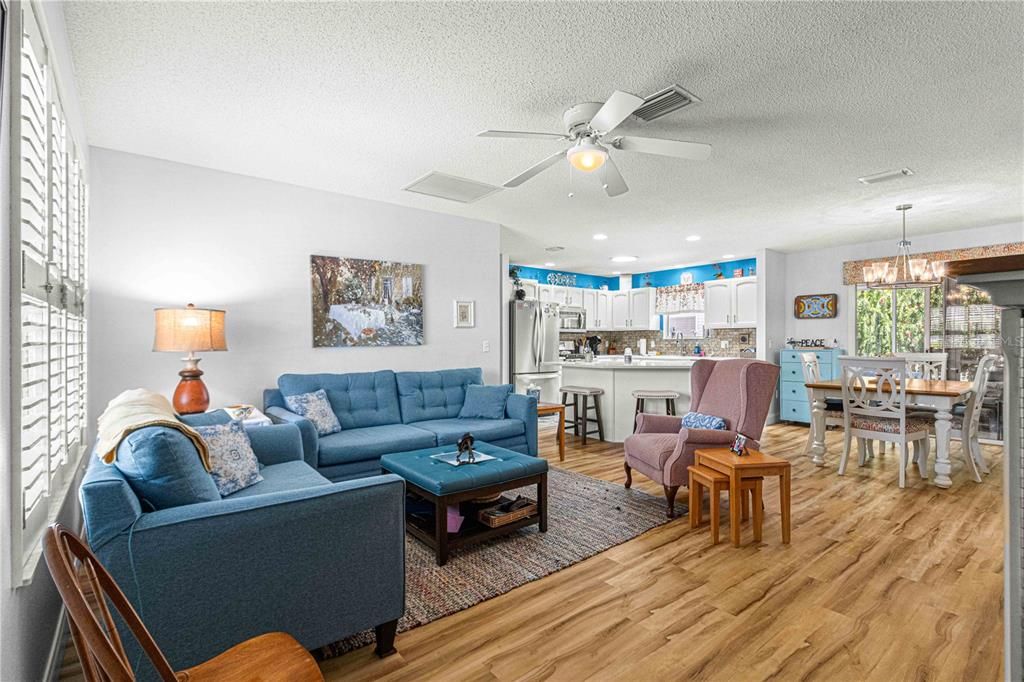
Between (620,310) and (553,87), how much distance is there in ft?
24.0

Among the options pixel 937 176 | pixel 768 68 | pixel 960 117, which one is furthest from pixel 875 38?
pixel 937 176

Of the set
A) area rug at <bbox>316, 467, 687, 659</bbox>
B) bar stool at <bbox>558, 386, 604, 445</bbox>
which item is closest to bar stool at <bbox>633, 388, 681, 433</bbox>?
bar stool at <bbox>558, 386, 604, 445</bbox>

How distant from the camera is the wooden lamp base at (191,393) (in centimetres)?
347

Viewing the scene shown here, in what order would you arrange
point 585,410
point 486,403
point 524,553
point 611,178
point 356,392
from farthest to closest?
point 585,410
point 486,403
point 356,392
point 611,178
point 524,553

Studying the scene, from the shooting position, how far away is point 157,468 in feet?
5.59

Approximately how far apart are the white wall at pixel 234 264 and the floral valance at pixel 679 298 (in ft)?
16.3

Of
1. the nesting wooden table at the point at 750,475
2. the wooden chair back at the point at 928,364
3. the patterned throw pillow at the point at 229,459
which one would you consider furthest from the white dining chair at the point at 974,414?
the patterned throw pillow at the point at 229,459

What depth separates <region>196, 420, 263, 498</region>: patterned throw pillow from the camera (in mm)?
2467

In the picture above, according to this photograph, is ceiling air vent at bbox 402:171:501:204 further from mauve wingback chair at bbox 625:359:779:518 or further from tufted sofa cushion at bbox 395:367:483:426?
mauve wingback chair at bbox 625:359:779:518

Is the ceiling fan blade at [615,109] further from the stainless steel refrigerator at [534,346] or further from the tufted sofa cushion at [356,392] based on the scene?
the stainless steel refrigerator at [534,346]

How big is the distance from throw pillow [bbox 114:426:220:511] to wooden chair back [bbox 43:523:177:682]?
1.74 ft

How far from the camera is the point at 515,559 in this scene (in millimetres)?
2801

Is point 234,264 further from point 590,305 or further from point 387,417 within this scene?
point 590,305

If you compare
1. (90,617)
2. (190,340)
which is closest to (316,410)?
(190,340)
